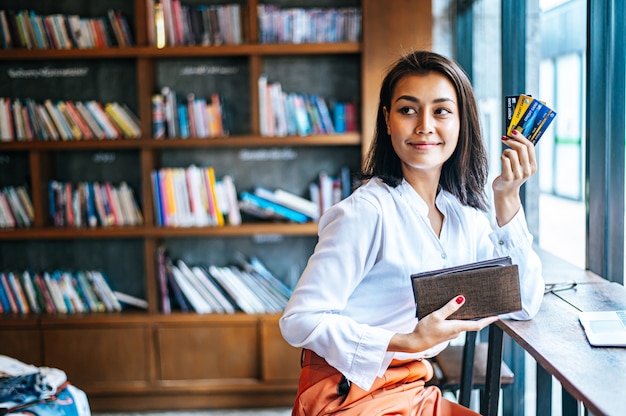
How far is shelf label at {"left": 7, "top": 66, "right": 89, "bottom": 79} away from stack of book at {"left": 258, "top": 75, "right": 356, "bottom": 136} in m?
1.01

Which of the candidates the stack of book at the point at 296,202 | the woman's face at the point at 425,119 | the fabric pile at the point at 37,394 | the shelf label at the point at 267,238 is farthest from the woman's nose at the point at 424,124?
the shelf label at the point at 267,238

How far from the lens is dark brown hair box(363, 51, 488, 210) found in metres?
1.74

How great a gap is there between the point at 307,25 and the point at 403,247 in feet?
7.67

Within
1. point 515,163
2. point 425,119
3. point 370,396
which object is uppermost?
point 425,119

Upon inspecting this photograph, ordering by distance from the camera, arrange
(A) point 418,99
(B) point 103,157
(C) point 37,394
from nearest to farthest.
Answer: (A) point 418,99, (C) point 37,394, (B) point 103,157

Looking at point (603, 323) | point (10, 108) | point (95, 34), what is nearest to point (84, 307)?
point (10, 108)

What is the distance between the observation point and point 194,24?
381cm

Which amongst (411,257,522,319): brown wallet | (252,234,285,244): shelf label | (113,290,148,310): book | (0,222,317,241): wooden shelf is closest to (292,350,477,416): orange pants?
(411,257,522,319): brown wallet

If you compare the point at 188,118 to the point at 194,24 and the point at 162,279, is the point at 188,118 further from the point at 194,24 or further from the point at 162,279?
the point at 162,279

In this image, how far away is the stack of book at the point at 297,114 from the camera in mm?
3812

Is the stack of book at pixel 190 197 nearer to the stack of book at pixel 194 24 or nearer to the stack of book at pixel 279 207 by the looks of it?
the stack of book at pixel 279 207

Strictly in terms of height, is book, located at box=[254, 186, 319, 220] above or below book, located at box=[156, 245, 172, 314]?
above

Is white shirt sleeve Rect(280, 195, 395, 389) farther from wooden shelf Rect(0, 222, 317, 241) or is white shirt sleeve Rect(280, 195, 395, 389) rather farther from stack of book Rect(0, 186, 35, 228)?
stack of book Rect(0, 186, 35, 228)

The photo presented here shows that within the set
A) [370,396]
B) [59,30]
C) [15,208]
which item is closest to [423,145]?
[370,396]
